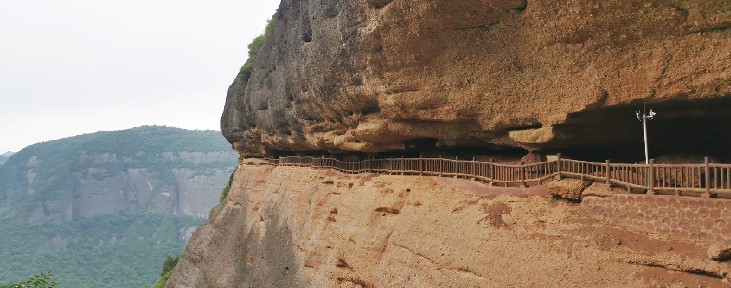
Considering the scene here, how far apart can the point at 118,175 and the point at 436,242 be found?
153227 mm

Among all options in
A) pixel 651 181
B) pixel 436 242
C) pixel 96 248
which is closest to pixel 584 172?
pixel 651 181

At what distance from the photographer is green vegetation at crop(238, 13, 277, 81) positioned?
27.0m

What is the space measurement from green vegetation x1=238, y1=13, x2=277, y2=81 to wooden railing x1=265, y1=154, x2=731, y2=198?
438 inches

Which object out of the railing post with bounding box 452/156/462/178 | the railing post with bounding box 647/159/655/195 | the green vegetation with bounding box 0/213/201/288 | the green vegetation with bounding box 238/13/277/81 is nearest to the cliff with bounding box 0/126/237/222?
the green vegetation with bounding box 0/213/201/288

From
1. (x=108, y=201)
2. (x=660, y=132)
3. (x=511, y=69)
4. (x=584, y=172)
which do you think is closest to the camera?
(x=511, y=69)

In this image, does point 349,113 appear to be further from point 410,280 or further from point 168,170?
point 168,170

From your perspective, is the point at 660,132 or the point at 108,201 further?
the point at 108,201

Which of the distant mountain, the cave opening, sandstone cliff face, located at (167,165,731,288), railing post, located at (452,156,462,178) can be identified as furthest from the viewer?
the distant mountain

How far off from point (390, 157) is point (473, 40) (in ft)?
19.7

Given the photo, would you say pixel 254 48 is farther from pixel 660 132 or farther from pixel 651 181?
pixel 651 181

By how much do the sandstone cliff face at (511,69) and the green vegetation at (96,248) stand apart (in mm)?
88633

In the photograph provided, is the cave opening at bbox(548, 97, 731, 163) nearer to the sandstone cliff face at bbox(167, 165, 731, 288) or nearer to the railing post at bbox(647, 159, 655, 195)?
the railing post at bbox(647, 159, 655, 195)

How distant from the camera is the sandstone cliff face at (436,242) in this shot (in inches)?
341

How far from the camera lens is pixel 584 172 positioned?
1123 centimetres
